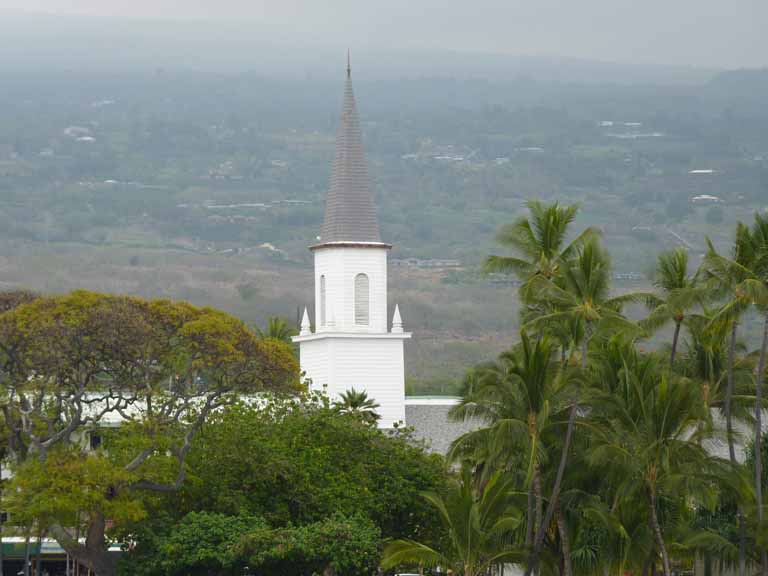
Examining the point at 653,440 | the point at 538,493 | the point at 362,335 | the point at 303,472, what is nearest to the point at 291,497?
the point at 303,472

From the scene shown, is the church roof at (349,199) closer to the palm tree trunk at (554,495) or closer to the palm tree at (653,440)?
the palm tree trunk at (554,495)

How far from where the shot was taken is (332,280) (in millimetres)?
82625

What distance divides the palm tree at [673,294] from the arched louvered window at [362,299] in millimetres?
29177

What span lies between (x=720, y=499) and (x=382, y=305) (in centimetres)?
3399

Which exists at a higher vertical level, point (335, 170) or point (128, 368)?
point (335, 170)

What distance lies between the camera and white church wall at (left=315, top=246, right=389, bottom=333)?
82438 millimetres

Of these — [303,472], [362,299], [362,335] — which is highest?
[362,299]

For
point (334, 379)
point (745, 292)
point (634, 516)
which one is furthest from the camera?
point (334, 379)

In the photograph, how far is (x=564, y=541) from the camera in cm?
4925

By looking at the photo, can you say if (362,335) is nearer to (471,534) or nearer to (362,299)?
(362,299)

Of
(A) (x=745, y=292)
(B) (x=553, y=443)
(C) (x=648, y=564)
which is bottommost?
(C) (x=648, y=564)

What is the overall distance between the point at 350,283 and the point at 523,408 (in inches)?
1387

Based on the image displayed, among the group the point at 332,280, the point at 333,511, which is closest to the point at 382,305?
the point at 332,280

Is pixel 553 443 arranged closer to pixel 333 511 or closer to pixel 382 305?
pixel 333 511
